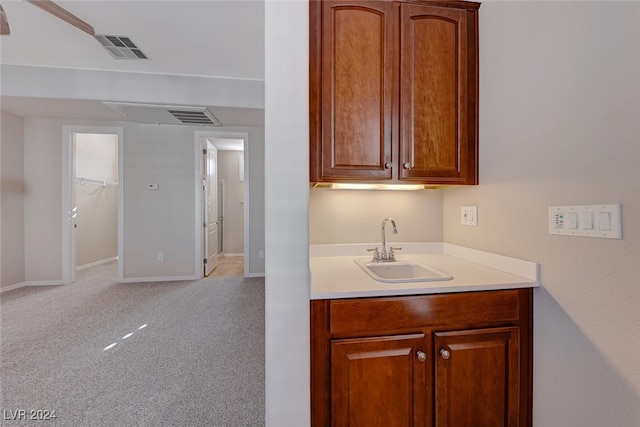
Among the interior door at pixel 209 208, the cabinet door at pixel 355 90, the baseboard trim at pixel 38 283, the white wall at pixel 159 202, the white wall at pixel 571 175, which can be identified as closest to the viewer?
the white wall at pixel 571 175

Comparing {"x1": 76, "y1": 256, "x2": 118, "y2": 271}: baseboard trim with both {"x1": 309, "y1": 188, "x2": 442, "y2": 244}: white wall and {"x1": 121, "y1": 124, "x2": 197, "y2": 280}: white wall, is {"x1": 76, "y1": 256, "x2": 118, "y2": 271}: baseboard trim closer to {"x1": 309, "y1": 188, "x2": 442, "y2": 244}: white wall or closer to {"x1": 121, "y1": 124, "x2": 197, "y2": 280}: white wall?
{"x1": 121, "y1": 124, "x2": 197, "y2": 280}: white wall

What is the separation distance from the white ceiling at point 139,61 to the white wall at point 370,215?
5.47 feet

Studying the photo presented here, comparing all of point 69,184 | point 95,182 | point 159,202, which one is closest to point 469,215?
point 159,202

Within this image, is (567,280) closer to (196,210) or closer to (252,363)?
(252,363)

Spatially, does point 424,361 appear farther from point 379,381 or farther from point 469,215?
point 469,215

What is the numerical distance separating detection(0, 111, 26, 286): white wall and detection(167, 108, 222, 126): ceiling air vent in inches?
84.3

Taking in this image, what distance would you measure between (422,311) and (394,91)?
107 cm

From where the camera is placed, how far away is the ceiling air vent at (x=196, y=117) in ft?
10.2

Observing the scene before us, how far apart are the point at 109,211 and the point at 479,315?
6.53m

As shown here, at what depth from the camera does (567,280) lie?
3.20ft

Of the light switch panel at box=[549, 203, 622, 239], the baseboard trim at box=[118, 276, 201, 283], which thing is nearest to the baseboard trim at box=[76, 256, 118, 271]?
the baseboard trim at box=[118, 276, 201, 283]

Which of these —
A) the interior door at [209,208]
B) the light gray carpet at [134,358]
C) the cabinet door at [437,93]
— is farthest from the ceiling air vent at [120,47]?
the light gray carpet at [134,358]

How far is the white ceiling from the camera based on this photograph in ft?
6.63

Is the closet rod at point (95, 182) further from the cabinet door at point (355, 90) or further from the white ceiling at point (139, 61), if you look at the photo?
the cabinet door at point (355, 90)
